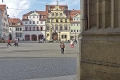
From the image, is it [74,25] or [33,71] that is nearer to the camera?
[33,71]

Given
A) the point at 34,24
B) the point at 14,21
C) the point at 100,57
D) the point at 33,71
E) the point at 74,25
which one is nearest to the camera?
the point at 100,57

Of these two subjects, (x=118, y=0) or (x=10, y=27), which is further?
(x=10, y=27)

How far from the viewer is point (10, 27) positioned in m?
116

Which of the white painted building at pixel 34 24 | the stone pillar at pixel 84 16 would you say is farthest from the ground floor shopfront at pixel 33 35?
the stone pillar at pixel 84 16

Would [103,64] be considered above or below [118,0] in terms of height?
below

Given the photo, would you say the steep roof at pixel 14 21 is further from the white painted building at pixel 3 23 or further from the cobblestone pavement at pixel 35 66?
the cobblestone pavement at pixel 35 66

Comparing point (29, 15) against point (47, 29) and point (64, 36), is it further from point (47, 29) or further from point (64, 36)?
point (64, 36)

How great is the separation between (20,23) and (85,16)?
360 feet

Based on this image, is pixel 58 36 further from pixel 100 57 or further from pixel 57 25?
pixel 100 57

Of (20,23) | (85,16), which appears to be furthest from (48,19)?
(85,16)

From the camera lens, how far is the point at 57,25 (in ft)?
336

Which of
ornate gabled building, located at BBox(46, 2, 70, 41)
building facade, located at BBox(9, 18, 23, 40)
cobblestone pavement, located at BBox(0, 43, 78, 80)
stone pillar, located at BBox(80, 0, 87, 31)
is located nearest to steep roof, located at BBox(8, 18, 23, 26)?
building facade, located at BBox(9, 18, 23, 40)

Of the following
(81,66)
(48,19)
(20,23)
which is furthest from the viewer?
(20,23)

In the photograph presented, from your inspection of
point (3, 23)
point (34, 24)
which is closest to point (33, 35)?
point (34, 24)
